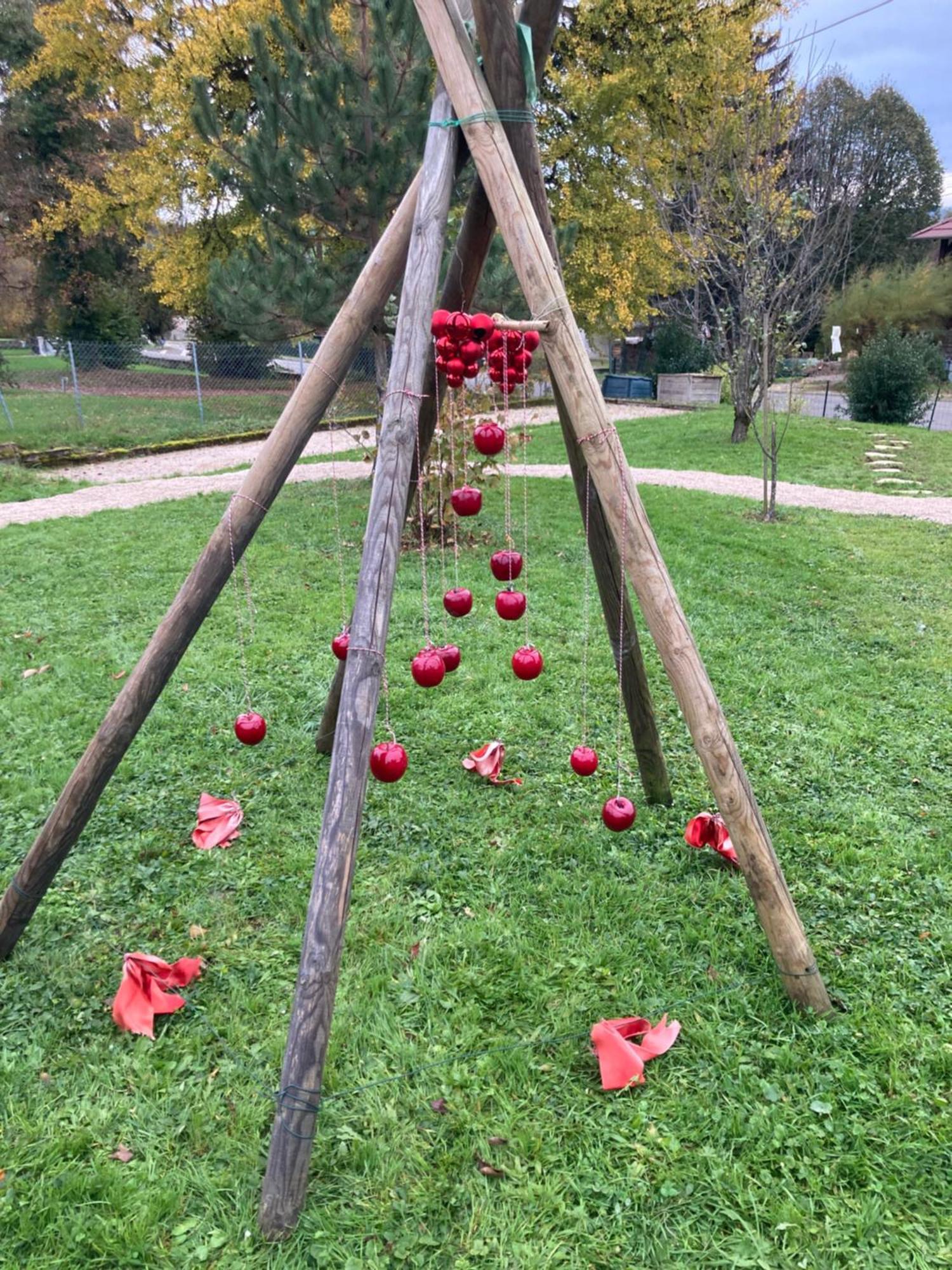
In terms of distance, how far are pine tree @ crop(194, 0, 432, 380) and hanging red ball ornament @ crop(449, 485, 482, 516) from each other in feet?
18.2

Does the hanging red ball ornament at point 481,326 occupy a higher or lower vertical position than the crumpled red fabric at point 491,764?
higher

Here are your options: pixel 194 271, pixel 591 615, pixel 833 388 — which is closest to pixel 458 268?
pixel 591 615

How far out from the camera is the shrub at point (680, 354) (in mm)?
22922

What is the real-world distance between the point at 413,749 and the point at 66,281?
59.8 ft

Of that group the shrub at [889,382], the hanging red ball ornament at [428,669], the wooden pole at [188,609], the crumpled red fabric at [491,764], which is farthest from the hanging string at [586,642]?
the shrub at [889,382]

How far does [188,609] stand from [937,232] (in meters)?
31.5

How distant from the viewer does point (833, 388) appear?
21641mm

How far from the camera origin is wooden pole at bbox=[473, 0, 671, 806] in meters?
2.01

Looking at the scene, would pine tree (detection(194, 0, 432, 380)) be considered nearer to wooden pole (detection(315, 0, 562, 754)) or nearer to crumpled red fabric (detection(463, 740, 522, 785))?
wooden pole (detection(315, 0, 562, 754))

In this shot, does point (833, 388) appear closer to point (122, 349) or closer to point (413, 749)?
point (122, 349)

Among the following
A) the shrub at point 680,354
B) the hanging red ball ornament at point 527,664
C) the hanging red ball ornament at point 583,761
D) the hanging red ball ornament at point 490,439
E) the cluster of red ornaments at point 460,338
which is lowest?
the hanging red ball ornament at point 583,761

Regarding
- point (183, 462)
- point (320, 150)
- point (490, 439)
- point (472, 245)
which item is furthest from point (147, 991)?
point (183, 462)

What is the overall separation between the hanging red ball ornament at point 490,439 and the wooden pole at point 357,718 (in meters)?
0.24

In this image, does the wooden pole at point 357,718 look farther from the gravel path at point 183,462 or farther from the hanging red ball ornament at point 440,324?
the gravel path at point 183,462
